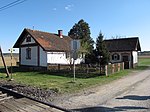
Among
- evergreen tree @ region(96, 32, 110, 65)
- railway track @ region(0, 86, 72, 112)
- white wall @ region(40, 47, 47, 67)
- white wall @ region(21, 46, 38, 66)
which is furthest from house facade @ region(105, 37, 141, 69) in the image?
railway track @ region(0, 86, 72, 112)

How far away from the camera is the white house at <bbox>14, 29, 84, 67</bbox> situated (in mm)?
29531

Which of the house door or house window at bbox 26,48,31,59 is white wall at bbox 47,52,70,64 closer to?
house window at bbox 26,48,31,59

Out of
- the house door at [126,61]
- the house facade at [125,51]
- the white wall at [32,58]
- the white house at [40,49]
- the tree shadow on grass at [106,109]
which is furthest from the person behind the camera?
the house facade at [125,51]

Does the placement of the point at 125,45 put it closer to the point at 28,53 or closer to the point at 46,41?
the point at 46,41

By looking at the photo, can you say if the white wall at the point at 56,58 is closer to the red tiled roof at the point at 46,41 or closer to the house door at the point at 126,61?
the red tiled roof at the point at 46,41

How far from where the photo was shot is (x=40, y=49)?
A: 29938 mm

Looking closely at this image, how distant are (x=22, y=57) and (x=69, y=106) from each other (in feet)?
85.4

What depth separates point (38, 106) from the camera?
291 inches

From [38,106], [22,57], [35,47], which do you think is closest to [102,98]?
[38,106]

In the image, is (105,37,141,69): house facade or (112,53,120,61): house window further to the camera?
(112,53,120,61): house window

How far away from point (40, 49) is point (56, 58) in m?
2.59

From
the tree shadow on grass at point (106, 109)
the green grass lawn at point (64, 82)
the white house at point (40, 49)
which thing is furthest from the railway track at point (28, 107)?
the white house at point (40, 49)

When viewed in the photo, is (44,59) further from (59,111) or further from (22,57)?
(59,111)

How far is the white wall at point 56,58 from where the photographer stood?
97.0ft
